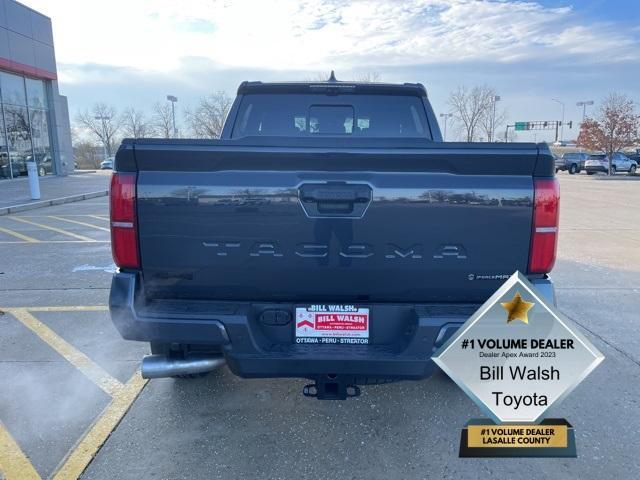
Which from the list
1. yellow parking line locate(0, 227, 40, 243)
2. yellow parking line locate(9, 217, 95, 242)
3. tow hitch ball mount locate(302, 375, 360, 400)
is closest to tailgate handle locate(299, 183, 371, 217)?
tow hitch ball mount locate(302, 375, 360, 400)

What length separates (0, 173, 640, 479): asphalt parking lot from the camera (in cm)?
261

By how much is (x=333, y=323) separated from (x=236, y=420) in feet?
3.77

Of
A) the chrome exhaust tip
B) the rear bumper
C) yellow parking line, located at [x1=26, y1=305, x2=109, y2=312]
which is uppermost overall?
the rear bumper

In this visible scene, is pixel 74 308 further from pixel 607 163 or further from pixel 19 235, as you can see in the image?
A: pixel 607 163

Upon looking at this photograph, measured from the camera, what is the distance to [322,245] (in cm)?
233

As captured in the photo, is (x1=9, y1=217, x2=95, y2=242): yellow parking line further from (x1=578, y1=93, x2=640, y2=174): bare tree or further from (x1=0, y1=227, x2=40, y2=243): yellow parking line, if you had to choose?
(x1=578, y1=93, x2=640, y2=174): bare tree

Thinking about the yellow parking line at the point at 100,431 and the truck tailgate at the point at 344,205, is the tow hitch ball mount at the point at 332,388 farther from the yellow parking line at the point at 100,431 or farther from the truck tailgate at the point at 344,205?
the yellow parking line at the point at 100,431

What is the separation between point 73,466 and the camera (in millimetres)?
2609

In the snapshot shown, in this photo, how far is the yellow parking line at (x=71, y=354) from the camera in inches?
139

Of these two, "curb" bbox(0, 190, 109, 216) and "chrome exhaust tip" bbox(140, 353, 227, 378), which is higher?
"chrome exhaust tip" bbox(140, 353, 227, 378)

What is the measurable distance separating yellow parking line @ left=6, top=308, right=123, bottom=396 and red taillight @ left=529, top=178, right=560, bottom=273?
296 centimetres

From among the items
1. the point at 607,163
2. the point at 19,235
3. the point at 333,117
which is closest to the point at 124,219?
the point at 333,117

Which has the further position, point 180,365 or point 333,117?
point 333,117

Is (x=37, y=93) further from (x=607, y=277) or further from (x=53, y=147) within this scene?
(x=607, y=277)
